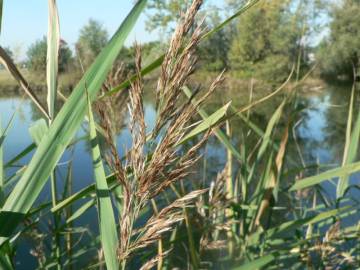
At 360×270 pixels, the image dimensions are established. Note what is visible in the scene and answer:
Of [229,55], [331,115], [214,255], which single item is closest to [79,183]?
[214,255]

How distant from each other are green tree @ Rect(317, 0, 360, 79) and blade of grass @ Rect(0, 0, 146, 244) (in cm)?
2060

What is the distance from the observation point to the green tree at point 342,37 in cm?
2009

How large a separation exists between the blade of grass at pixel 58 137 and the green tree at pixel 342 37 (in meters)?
20.6

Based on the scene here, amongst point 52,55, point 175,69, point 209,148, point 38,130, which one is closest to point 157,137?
point 175,69

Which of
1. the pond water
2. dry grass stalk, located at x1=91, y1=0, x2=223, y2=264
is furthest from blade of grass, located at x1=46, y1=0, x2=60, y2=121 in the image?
the pond water

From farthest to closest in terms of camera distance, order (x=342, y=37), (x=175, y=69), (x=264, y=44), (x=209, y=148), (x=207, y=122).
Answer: (x=264, y=44)
(x=342, y=37)
(x=209, y=148)
(x=207, y=122)
(x=175, y=69)

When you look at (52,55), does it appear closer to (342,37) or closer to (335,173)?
(335,173)

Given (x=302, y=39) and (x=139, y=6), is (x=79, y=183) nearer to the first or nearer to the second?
(x=302, y=39)

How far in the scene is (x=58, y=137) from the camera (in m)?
0.44

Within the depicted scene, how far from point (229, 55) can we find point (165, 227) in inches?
927

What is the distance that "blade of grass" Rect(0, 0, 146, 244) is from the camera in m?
0.43

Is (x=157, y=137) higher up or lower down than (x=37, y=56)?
lower down

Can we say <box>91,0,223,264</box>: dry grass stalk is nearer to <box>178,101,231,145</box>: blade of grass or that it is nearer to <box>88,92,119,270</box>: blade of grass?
<box>88,92,119,270</box>: blade of grass

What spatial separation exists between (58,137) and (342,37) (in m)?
22.2
